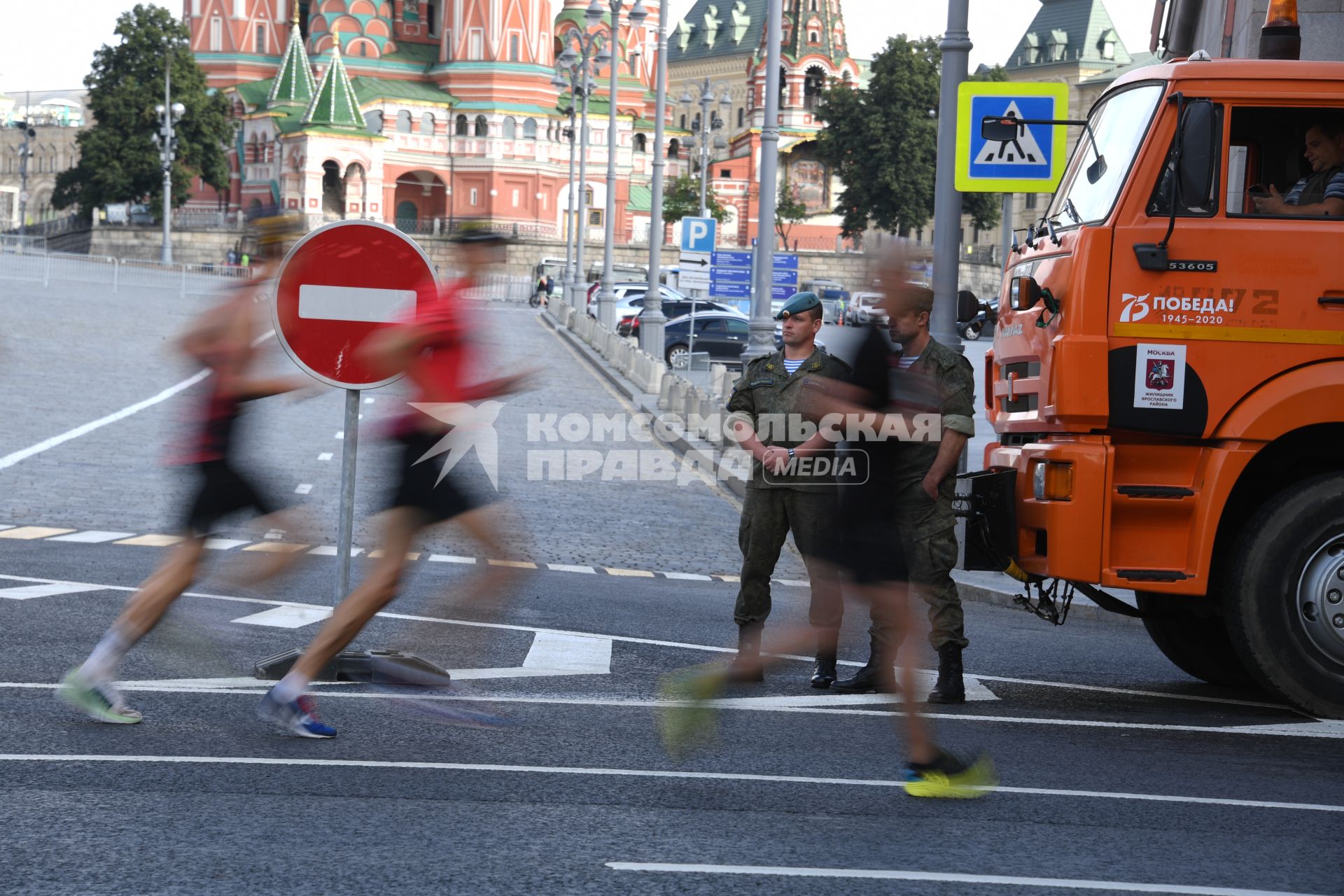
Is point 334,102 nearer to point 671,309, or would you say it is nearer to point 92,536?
point 671,309

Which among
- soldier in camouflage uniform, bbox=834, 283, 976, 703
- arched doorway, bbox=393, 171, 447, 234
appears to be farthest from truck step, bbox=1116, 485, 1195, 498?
arched doorway, bbox=393, 171, 447, 234

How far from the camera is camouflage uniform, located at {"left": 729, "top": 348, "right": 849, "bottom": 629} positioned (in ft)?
26.1

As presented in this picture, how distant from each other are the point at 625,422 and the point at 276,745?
1956 centimetres

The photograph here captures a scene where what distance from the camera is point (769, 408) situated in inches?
323

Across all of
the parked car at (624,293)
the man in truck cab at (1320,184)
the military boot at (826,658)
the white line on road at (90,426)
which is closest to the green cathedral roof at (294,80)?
the parked car at (624,293)

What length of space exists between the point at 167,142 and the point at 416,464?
3209 inches

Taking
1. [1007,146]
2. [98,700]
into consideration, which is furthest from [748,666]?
[1007,146]

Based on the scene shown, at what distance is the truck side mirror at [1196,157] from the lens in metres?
7.16

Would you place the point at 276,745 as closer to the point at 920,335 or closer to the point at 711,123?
the point at 920,335


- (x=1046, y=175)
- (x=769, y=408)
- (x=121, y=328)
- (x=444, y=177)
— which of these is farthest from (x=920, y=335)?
Result: (x=444, y=177)

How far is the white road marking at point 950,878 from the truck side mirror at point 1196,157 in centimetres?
339

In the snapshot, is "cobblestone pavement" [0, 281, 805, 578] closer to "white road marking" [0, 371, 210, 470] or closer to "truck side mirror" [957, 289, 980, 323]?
"white road marking" [0, 371, 210, 470]

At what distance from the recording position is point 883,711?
24.1 feet

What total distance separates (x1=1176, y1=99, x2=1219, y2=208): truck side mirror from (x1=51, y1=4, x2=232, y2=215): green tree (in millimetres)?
91929
